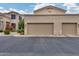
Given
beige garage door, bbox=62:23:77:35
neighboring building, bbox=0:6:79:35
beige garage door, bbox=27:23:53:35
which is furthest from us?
beige garage door, bbox=62:23:77:35

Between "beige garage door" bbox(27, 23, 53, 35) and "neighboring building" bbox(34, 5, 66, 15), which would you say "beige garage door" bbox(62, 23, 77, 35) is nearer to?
"beige garage door" bbox(27, 23, 53, 35)

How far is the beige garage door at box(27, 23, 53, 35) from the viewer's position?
14.2 metres

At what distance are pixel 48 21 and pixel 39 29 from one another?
0.84m

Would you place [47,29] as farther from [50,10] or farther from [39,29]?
[50,10]

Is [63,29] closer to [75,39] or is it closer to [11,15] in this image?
[75,39]

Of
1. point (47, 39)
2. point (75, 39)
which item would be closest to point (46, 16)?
point (47, 39)

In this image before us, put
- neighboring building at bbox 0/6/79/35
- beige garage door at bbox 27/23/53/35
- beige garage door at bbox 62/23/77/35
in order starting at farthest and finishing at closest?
1. beige garage door at bbox 62/23/77/35
2. beige garage door at bbox 27/23/53/35
3. neighboring building at bbox 0/6/79/35

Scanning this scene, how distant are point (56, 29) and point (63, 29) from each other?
49 cm

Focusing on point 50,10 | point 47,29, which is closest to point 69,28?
point 47,29

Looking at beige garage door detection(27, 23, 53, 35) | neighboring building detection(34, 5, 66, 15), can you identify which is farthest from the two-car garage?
neighboring building detection(34, 5, 66, 15)

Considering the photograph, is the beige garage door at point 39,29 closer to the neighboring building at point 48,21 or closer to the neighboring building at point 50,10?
the neighboring building at point 48,21

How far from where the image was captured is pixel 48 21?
14344 millimetres

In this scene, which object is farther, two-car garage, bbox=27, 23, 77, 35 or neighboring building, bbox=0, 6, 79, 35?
two-car garage, bbox=27, 23, 77, 35

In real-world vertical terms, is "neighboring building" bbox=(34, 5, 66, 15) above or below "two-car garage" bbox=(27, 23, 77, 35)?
above
